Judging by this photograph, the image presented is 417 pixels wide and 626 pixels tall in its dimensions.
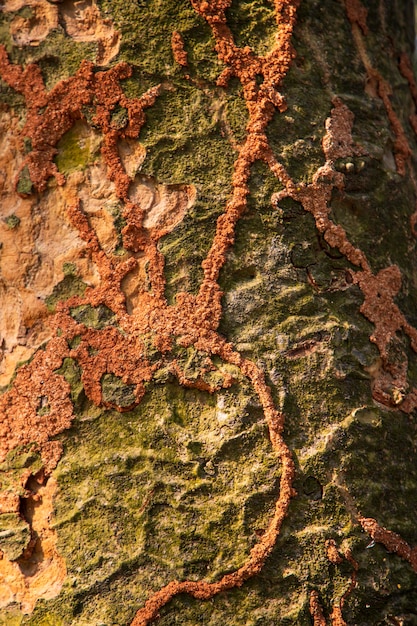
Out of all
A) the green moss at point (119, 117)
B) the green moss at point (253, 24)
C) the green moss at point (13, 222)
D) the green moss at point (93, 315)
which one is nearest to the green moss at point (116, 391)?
the green moss at point (93, 315)

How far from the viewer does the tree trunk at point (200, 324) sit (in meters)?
1.53

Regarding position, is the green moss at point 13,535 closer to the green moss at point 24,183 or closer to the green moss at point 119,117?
the green moss at point 24,183

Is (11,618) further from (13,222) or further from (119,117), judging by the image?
(119,117)

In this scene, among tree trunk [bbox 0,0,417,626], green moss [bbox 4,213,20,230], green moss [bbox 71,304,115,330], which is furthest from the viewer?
green moss [bbox 4,213,20,230]

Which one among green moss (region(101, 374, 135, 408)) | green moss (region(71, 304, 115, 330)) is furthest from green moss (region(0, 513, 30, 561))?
green moss (region(71, 304, 115, 330))

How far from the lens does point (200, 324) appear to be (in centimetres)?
161

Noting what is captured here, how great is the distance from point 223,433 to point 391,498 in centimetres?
45

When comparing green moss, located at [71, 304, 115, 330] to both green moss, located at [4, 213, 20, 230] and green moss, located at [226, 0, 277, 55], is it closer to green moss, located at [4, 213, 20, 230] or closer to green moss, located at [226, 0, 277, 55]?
green moss, located at [4, 213, 20, 230]

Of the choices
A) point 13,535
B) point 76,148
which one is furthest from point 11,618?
point 76,148

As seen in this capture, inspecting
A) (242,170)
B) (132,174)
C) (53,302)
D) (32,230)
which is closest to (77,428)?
(53,302)

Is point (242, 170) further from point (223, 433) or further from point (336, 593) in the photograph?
point (336, 593)

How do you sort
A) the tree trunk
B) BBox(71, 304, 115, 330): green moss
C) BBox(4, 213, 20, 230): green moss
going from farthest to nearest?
BBox(4, 213, 20, 230): green moss < BBox(71, 304, 115, 330): green moss < the tree trunk

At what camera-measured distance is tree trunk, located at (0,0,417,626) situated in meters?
1.53

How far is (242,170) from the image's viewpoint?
168cm
